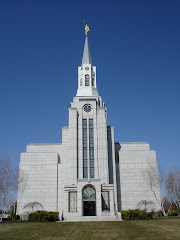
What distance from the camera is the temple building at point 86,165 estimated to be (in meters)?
49.3

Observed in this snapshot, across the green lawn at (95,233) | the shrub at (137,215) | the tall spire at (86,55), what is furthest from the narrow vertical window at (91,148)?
the green lawn at (95,233)

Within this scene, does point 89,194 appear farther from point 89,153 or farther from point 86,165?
point 89,153

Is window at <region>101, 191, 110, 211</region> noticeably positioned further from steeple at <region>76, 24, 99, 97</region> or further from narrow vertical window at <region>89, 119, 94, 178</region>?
steeple at <region>76, 24, 99, 97</region>

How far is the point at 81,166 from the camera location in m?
49.2

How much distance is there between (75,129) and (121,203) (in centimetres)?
1822

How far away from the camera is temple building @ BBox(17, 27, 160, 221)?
49.3m

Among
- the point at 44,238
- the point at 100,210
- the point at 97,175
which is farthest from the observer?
the point at 97,175

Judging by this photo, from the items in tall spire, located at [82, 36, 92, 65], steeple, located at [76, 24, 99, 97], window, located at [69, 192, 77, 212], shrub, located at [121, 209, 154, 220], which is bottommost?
shrub, located at [121, 209, 154, 220]

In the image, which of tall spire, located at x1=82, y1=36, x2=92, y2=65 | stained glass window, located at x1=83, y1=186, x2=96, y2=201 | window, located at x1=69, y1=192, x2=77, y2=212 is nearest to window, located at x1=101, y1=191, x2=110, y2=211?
stained glass window, located at x1=83, y1=186, x2=96, y2=201

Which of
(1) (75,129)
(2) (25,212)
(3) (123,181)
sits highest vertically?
(1) (75,129)

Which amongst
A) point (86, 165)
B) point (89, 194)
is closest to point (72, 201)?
point (89, 194)

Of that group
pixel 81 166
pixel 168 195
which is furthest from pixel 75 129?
pixel 168 195

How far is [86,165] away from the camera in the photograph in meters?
49.7

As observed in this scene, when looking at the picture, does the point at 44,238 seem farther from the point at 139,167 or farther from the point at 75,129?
the point at 139,167
